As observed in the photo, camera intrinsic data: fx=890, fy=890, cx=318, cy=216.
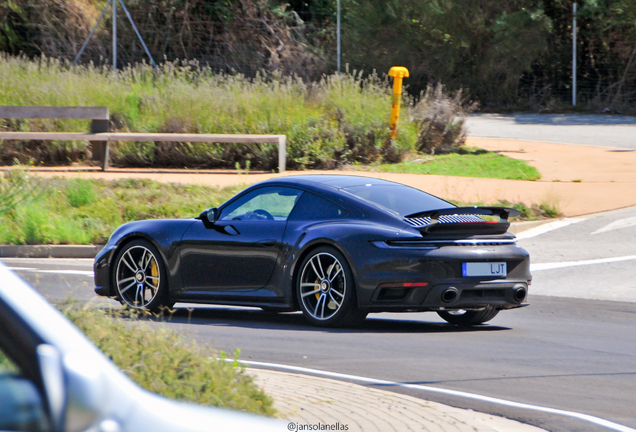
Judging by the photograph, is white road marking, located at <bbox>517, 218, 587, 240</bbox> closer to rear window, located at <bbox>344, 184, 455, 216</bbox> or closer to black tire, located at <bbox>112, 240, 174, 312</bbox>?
rear window, located at <bbox>344, 184, 455, 216</bbox>

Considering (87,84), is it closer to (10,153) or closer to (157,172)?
(10,153)

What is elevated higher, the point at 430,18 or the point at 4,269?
the point at 430,18

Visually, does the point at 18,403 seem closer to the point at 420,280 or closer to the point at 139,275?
the point at 420,280

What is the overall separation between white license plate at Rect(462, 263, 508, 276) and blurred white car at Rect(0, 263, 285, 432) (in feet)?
18.9

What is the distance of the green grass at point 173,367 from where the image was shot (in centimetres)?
417

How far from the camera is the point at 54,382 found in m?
1.65

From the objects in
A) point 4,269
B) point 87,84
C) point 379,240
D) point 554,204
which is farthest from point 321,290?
point 87,84

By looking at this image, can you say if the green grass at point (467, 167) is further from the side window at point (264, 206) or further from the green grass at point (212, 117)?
the side window at point (264, 206)

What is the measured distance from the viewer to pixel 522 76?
1203 inches

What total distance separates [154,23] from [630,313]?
84.8 feet

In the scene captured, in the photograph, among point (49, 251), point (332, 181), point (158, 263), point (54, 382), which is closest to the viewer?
point (54, 382)

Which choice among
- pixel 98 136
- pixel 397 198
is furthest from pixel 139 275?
pixel 98 136

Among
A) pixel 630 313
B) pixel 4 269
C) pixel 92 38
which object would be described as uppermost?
pixel 92 38

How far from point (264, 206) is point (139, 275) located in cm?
140
